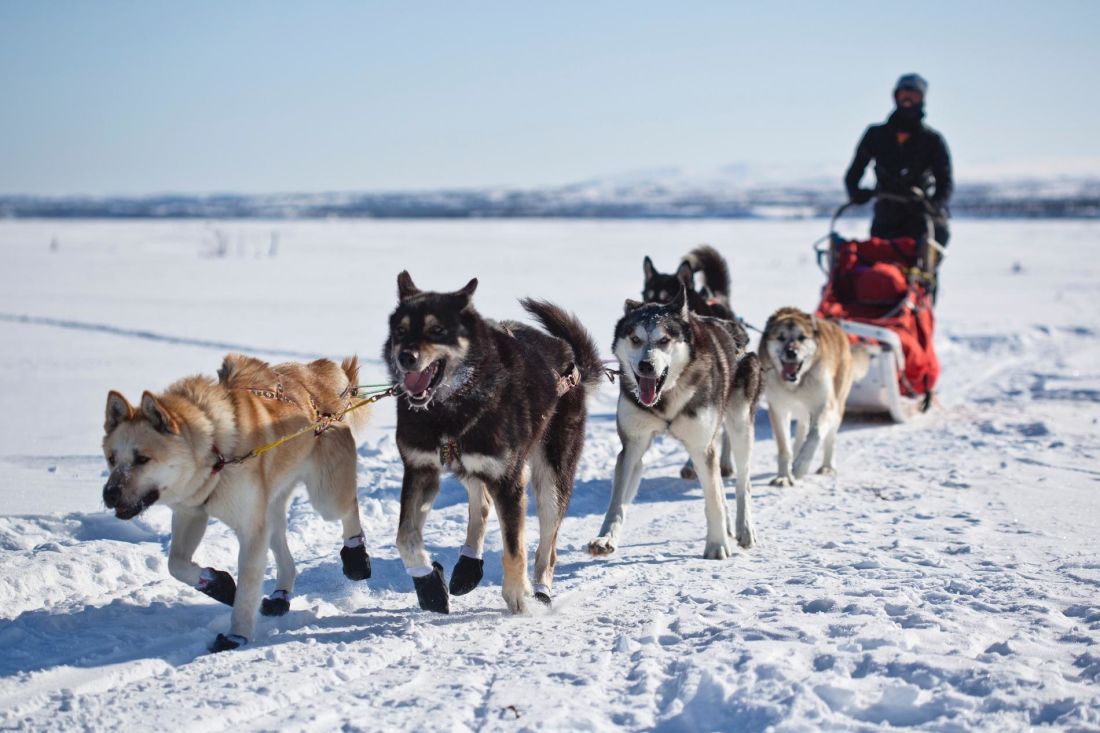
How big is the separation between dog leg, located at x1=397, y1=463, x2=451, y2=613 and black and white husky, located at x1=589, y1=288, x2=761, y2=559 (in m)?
0.95

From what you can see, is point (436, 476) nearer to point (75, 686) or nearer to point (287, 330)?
point (75, 686)

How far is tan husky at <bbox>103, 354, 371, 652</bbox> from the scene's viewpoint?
320cm

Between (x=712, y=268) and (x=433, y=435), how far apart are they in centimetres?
323

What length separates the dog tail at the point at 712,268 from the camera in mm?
6184

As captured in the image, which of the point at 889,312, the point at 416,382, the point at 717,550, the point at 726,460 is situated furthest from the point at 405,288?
the point at 889,312

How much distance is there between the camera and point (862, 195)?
324 inches

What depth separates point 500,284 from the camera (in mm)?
16953

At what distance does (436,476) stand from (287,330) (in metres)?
8.50

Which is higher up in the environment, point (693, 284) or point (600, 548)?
point (693, 284)

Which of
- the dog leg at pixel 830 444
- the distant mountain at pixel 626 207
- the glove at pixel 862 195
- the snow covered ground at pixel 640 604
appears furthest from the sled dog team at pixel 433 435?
the distant mountain at pixel 626 207

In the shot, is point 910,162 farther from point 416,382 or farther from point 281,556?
point 281,556

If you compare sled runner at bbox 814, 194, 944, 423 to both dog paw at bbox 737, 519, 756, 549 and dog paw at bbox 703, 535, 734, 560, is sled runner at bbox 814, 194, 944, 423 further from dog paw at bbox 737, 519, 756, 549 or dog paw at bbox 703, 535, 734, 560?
dog paw at bbox 703, 535, 734, 560

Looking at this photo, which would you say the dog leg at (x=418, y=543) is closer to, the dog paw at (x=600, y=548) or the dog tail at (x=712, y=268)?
the dog paw at (x=600, y=548)

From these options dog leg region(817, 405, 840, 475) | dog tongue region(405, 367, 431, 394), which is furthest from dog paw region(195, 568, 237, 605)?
dog leg region(817, 405, 840, 475)
